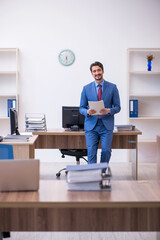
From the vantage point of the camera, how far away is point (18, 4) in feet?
20.7

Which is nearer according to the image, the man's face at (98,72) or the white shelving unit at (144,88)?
the man's face at (98,72)

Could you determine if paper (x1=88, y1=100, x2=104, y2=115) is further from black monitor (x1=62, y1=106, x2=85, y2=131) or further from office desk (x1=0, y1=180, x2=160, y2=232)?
office desk (x1=0, y1=180, x2=160, y2=232)

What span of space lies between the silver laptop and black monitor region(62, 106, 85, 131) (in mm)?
3131

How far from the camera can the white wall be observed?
20.8 ft

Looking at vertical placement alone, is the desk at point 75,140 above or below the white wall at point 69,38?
below

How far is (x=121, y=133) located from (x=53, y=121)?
6.57 ft

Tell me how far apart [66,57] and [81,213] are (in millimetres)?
4917

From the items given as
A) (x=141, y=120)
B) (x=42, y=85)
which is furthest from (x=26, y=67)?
(x=141, y=120)


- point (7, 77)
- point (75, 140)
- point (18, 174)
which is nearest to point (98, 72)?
A: point (75, 140)

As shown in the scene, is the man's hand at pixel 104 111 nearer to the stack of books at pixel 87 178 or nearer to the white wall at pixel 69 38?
the white wall at pixel 69 38

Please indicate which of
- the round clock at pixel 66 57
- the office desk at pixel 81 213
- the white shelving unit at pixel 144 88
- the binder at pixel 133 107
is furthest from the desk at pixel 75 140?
the office desk at pixel 81 213

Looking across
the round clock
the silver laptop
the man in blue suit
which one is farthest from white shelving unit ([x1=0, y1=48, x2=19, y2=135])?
the silver laptop

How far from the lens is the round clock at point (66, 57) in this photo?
20.8 feet

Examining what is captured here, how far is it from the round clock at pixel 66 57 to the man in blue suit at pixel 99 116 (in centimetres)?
201
